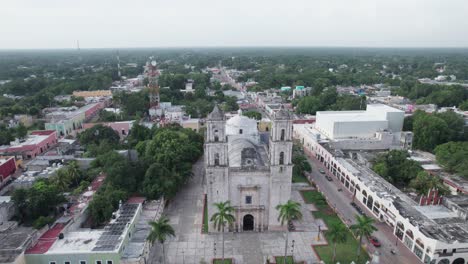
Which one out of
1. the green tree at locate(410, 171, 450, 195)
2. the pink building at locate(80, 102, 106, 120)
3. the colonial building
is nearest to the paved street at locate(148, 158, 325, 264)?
the colonial building

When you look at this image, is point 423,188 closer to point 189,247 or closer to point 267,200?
point 267,200

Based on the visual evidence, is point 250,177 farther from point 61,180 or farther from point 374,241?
point 61,180

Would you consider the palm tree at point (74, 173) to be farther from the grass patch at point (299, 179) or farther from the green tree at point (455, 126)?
the green tree at point (455, 126)

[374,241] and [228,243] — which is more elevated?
[374,241]

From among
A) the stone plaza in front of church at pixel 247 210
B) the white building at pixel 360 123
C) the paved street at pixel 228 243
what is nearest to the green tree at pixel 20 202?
the paved street at pixel 228 243

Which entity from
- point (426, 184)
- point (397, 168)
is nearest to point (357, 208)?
point (426, 184)
